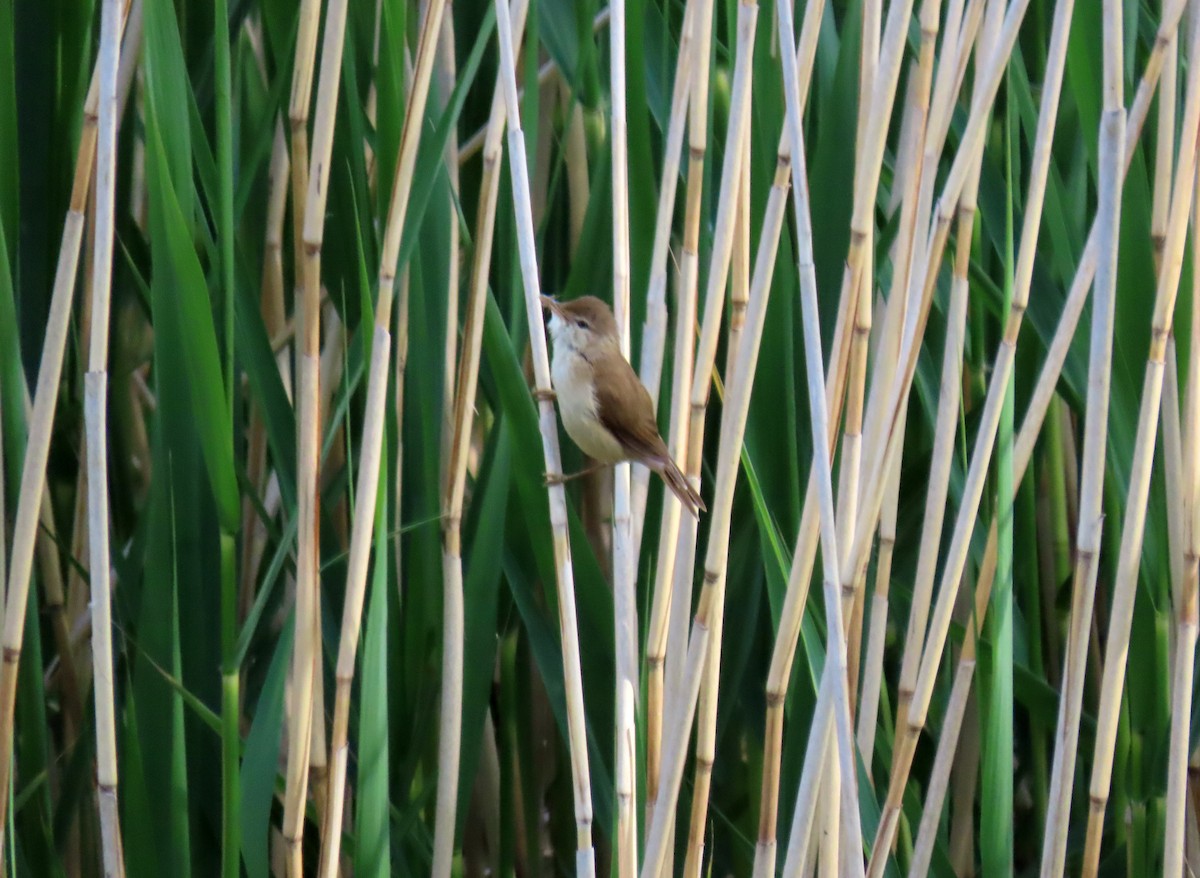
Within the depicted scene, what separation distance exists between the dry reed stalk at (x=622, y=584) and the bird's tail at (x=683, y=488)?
2.4 inches

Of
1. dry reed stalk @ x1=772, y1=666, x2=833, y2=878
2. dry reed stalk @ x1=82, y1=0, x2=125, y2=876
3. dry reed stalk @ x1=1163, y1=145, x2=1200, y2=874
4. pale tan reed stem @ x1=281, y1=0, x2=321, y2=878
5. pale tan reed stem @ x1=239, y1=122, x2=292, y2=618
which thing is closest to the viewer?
dry reed stalk @ x1=82, y1=0, x2=125, y2=876

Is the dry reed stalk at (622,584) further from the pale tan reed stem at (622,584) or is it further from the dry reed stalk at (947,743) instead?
the dry reed stalk at (947,743)

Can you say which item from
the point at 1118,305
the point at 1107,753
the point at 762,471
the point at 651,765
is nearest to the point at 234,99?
the point at 762,471

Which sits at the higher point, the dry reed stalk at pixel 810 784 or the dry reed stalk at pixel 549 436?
the dry reed stalk at pixel 549 436

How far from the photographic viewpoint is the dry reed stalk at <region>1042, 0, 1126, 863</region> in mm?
1377

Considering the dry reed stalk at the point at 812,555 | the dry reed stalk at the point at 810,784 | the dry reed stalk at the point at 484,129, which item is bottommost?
the dry reed stalk at the point at 810,784

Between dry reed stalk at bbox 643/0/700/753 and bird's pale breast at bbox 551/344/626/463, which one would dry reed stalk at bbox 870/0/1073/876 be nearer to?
dry reed stalk at bbox 643/0/700/753

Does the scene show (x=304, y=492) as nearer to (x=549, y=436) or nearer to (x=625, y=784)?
(x=549, y=436)

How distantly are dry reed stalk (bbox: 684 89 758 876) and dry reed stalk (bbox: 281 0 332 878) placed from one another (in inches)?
17.3

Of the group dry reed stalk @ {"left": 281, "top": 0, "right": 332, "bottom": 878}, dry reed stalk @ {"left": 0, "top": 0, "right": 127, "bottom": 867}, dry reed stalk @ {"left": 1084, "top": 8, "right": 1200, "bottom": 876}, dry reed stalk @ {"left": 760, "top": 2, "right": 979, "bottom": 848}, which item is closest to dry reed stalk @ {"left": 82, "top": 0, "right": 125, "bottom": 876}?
dry reed stalk @ {"left": 0, "top": 0, "right": 127, "bottom": 867}

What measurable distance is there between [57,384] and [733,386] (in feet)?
2.30

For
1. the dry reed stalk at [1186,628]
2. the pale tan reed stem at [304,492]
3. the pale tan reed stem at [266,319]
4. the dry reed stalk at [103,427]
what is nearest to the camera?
the dry reed stalk at [103,427]

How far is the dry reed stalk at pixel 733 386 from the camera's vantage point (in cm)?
145

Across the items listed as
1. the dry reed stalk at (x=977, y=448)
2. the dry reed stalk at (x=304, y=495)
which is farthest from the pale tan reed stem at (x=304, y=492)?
the dry reed stalk at (x=977, y=448)
